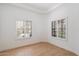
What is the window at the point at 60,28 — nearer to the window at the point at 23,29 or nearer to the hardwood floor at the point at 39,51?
the hardwood floor at the point at 39,51

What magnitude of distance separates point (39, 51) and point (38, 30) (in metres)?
0.54

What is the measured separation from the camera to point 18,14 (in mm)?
1957

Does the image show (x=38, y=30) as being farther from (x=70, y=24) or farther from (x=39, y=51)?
(x=70, y=24)

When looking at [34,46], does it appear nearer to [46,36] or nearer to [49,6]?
[46,36]

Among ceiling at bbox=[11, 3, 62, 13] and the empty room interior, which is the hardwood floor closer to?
the empty room interior

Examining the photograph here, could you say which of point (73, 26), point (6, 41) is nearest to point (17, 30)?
point (6, 41)

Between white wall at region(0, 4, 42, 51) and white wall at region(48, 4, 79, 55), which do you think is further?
white wall at region(48, 4, 79, 55)

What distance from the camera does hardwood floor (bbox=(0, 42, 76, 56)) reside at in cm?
191

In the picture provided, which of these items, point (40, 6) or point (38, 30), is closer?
point (40, 6)

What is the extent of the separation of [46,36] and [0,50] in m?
1.18

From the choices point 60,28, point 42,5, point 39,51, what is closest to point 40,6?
point 42,5

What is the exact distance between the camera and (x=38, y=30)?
211 centimetres

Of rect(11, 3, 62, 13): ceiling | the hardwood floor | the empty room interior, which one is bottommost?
the hardwood floor

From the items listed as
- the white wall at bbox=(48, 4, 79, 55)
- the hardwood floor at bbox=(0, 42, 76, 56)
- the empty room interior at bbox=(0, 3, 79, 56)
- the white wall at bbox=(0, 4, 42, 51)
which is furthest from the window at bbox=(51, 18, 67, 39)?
the white wall at bbox=(0, 4, 42, 51)
